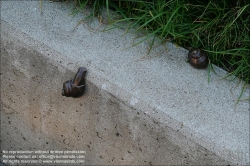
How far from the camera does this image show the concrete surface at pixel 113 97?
72.5 inches

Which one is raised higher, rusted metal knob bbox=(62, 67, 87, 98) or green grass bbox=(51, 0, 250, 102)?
green grass bbox=(51, 0, 250, 102)

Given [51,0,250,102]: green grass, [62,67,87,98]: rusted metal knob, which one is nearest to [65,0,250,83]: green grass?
[51,0,250,102]: green grass

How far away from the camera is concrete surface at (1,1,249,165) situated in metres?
1.84

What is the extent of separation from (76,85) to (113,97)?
0.20m

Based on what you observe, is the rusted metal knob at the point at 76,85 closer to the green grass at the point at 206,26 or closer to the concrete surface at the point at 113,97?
the concrete surface at the point at 113,97

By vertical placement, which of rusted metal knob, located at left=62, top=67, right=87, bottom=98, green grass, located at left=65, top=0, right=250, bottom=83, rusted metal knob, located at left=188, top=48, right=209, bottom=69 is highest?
green grass, located at left=65, top=0, right=250, bottom=83

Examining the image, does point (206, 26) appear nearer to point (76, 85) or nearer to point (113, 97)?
point (113, 97)

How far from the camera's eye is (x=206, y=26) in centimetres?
207

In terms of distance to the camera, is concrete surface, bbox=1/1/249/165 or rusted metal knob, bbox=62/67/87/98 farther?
rusted metal knob, bbox=62/67/87/98

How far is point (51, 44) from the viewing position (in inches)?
83.6

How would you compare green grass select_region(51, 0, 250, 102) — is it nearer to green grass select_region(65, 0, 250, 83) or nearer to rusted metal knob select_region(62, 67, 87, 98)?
green grass select_region(65, 0, 250, 83)

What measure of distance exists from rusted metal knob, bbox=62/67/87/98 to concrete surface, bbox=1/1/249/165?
4cm

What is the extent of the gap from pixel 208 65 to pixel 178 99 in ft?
1.01

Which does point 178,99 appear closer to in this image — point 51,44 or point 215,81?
point 215,81
